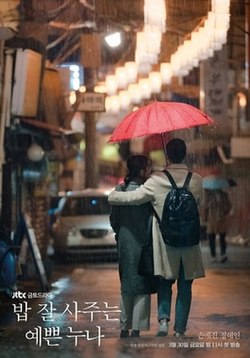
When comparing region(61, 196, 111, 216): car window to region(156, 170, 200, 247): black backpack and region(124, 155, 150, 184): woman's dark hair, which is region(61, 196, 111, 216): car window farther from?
region(156, 170, 200, 247): black backpack

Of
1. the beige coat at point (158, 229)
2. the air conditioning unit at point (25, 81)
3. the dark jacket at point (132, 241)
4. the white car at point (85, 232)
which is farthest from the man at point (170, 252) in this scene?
the white car at point (85, 232)

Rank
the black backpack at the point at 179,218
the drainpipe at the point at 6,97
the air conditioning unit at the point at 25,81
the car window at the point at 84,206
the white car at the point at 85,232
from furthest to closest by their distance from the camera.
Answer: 1. the car window at the point at 84,206
2. the white car at the point at 85,232
3. the air conditioning unit at the point at 25,81
4. the drainpipe at the point at 6,97
5. the black backpack at the point at 179,218

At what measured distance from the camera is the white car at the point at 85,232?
56.2 ft

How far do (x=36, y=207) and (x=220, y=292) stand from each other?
6056 mm

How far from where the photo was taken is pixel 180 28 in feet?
51.4

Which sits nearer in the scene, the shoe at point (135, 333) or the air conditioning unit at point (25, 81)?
the shoe at point (135, 333)

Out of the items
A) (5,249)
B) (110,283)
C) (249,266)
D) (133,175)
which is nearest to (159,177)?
(133,175)

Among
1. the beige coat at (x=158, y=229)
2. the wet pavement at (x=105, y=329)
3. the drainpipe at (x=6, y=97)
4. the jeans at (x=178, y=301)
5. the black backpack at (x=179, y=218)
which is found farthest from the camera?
the drainpipe at (x=6, y=97)

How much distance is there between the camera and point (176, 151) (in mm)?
7453

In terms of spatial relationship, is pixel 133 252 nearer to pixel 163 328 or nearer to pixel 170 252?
pixel 170 252

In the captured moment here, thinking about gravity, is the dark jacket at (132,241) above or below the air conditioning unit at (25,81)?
below

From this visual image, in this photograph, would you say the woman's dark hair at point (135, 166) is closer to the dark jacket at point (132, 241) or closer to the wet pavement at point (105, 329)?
the dark jacket at point (132, 241)

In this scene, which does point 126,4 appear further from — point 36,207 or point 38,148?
point 36,207

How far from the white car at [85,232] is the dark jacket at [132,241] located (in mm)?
9262
